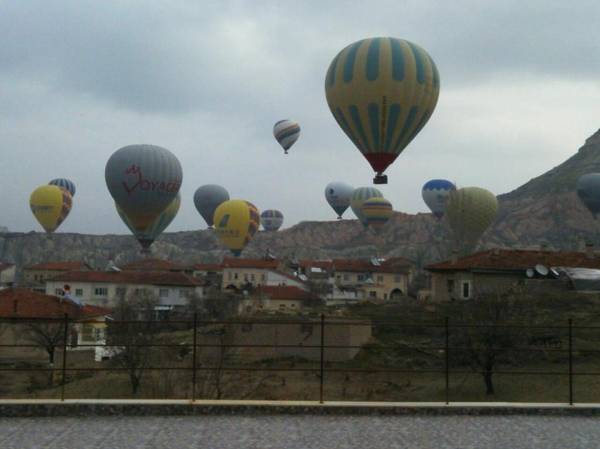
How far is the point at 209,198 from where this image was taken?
387 ft

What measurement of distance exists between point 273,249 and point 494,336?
144 m

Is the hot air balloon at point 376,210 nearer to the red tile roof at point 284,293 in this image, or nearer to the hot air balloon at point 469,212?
the hot air balloon at point 469,212

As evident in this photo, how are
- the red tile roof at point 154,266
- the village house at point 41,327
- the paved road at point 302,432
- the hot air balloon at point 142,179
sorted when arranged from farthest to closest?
the red tile roof at point 154,266 < the hot air balloon at point 142,179 < the village house at point 41,327 < the paved road at point 302,432

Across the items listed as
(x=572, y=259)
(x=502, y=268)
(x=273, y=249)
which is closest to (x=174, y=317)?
(x=502, y=268)

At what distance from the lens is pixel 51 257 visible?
168 m

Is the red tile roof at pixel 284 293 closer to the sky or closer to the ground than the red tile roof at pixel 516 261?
closer to the ground

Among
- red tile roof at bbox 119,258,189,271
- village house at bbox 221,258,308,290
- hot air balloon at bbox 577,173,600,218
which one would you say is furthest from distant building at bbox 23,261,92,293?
hot air balloon at bbox 577,173,600,218

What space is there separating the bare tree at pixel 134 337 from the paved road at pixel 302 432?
3.13m

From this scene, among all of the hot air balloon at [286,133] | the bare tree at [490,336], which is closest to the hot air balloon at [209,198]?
the hot air balloon at [286,133]

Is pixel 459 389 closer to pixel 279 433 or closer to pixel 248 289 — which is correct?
pixel 279 433

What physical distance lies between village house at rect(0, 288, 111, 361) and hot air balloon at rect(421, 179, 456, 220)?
5884 centimetres

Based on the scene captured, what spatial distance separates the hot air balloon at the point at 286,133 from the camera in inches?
4067

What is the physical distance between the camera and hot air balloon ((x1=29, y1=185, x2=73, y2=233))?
108 metres

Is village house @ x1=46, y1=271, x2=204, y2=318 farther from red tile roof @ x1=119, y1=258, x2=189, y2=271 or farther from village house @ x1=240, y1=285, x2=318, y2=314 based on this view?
red tile roof @ x1=119, y1=258, x2=189, y2=271
